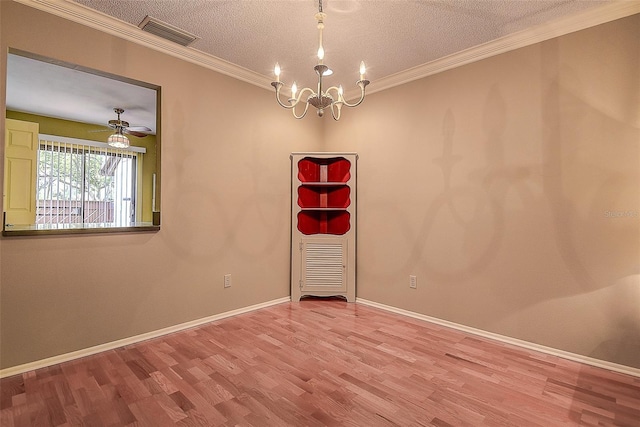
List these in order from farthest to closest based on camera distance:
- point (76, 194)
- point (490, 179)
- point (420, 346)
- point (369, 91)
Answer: point (76, 194)
point (369, 91)
point (490, 179)
point (420, 346)

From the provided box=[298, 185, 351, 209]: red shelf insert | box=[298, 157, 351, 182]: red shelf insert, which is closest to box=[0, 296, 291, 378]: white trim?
box=[298, 185, 351, 209]: red shelf insert

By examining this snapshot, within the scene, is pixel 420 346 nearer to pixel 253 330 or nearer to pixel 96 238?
pixel 253 330

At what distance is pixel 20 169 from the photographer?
3.58 m

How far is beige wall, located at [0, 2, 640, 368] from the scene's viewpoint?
218 centimetres

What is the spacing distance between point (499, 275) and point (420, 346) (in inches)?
36.4

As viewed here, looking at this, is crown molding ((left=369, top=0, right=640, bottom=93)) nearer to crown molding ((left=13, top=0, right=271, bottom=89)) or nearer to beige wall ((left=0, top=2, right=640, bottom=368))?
beige wall ((left=0, top=2, right=640, bottom=368))

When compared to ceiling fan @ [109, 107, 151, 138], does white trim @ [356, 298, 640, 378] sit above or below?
below

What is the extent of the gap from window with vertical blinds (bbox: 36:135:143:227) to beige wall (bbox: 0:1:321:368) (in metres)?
2.58

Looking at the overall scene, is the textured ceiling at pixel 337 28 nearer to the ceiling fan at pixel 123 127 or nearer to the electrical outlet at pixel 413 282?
the ceiling fan at pixel 123 127

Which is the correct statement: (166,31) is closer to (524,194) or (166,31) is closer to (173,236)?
(173,236)

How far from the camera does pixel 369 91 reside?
3.62 metres

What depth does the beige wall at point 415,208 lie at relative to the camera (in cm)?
218

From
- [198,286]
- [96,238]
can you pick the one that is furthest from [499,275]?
[96,238]

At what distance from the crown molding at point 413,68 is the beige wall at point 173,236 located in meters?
0.06
